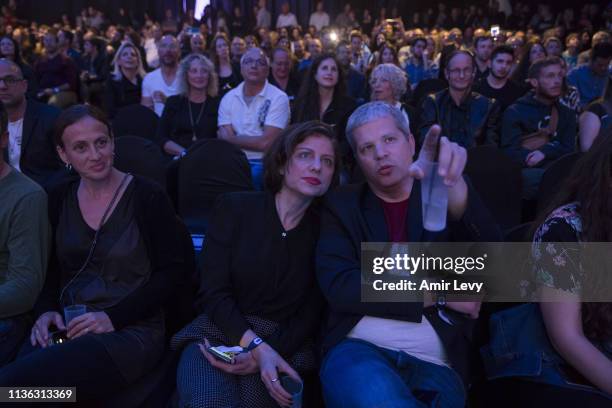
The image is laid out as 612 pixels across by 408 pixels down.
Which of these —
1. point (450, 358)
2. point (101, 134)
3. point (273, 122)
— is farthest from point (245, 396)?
point (273, 122)

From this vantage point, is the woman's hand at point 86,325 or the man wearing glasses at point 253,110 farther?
the man wearing glasses at point 253,110

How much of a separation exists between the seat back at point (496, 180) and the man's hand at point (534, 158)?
2.03 ft

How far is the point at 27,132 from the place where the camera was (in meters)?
3.44

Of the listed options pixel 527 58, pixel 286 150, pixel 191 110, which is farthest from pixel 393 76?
pixel 527 58

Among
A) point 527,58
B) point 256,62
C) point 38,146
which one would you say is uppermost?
point 527,58

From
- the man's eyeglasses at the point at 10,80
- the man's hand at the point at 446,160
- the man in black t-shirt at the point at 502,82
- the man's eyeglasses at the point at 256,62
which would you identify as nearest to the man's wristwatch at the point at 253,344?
the man's hand at the point at 446,160

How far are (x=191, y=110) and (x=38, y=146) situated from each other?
154 centimetres

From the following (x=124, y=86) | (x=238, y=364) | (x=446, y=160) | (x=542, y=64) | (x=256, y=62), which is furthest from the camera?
(x=124, y=86)

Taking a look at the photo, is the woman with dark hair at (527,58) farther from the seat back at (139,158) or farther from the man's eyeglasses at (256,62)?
the seat back at (139,158)

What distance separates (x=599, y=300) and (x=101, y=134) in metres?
1.87

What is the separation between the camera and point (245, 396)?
190 centimetres

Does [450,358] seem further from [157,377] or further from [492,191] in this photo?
[492,191]

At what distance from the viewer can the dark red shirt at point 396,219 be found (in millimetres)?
1918

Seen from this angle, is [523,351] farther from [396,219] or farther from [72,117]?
[72,117]
